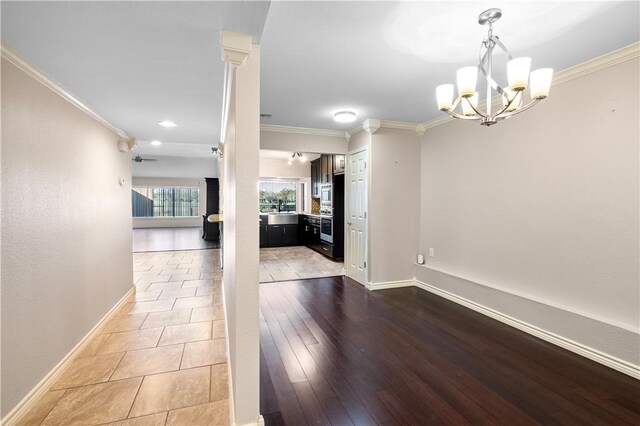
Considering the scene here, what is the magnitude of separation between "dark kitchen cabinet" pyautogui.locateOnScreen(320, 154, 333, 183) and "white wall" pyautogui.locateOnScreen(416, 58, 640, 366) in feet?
9.87

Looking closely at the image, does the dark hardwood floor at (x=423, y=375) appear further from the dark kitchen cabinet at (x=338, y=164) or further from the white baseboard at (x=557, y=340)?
the dark kitchen cabinet at (x=338, y=164)

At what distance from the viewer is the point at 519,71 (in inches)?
62.8

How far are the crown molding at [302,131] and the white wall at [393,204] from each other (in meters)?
0.73

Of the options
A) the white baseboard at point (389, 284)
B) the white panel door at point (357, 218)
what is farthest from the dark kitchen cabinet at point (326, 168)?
the white baseboard at point (389, 284)

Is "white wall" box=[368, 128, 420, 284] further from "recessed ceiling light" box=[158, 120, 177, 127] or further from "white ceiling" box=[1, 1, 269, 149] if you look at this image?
"recessed ceiling light" box=[158, 120, 177, 127]

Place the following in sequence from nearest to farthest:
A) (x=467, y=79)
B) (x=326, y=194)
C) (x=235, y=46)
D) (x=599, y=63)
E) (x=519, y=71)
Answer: (x=235, y=46)
(x=519, y=71)
(x=467, y=79)
(x=599, y=63)
(x=326, y=194)

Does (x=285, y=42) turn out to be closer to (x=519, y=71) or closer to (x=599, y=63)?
(x=519, y=71)

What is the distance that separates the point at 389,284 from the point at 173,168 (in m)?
9.15

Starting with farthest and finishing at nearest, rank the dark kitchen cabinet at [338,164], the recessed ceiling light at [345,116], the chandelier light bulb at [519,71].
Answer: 1. the dark kitchen cabinet at [338,164]
2. the recessed ceiling light at [345,116]
3. the chandelier light bulb at [519,71]

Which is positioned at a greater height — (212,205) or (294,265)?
(212,205)

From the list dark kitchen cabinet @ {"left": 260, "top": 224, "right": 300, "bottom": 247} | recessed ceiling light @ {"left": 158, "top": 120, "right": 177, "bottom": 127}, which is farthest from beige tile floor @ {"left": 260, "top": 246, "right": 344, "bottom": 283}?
recessed ceiling light @ {"left": 158, "top": 120, "right": 177, "bottom": 127}

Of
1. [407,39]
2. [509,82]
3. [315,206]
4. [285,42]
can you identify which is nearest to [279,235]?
[315,206]

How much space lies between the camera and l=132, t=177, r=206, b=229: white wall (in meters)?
10.8

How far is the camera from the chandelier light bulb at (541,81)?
1683 mm
